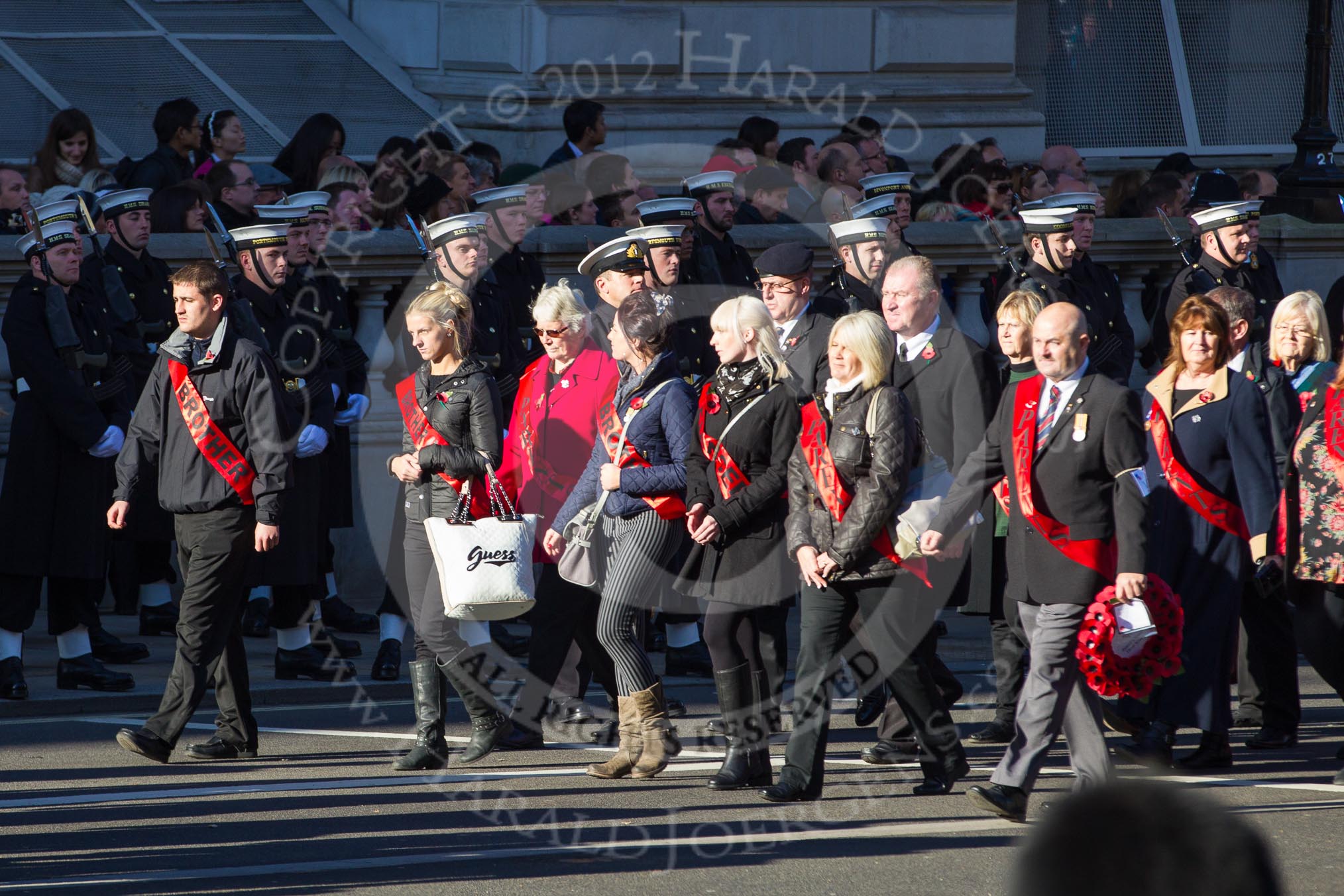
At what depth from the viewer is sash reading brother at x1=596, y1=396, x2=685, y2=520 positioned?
24.4 feet

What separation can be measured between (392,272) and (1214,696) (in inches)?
211

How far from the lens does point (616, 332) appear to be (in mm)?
7559

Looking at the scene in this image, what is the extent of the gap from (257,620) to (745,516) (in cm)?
415

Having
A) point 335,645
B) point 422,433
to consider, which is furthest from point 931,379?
point 335,645

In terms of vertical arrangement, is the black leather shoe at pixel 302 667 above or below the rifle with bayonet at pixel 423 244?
below

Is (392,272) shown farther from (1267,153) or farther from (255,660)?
(1267,153)

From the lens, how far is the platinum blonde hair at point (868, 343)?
6.89 metres

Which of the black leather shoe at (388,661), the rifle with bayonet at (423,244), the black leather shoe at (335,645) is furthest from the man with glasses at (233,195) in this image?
the black leather shoe at (388,661)

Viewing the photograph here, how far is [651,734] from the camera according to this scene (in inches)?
290

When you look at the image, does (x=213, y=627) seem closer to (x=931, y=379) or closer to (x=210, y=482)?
(x=210, y=482)

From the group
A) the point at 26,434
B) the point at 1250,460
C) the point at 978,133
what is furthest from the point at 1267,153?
the point at 26,434

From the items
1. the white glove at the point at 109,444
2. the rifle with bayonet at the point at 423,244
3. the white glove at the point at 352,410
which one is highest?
the rifle with bayonet at the point at 423,244

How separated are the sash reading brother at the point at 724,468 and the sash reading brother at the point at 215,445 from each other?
172 centimetres

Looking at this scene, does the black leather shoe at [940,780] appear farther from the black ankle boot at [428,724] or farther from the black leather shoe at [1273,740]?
the black ankle boot at [428,724]
